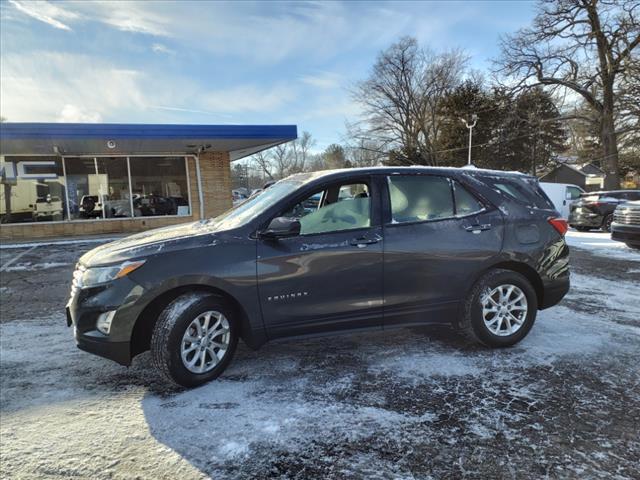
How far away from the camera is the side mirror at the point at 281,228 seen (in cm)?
348

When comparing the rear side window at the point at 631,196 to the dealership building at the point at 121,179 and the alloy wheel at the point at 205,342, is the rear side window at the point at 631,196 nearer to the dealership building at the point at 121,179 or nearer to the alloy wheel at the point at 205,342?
the dealership building at the point at 121,179

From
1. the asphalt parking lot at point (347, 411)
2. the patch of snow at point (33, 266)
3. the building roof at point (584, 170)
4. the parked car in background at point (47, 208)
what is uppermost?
the building roof at point (584, 170)

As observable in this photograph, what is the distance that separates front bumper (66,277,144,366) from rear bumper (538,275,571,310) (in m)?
3.80

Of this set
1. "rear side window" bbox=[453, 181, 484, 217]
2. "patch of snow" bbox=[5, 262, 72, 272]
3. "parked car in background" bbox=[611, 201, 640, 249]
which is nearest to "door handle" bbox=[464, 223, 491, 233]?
"rear side window" bbox=[453, 181, 484, 217]

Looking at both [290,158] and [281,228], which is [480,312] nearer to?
[281,228]

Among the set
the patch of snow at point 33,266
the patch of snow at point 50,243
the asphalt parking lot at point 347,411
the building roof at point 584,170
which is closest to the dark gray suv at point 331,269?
the asphalt parking lot at point 347,411

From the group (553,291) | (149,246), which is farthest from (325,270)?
(553,291)

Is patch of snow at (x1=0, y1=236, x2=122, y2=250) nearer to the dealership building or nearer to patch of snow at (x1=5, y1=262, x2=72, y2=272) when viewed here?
the dealership building

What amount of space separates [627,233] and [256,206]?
940 centimetres

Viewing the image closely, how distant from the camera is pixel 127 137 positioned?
43.3ft

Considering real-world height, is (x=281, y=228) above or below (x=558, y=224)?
above

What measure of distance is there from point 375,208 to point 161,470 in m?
2.58

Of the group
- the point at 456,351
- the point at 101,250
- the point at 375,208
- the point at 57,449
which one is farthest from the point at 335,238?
the point at 57,449

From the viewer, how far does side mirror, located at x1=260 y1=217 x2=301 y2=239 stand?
137 inches
